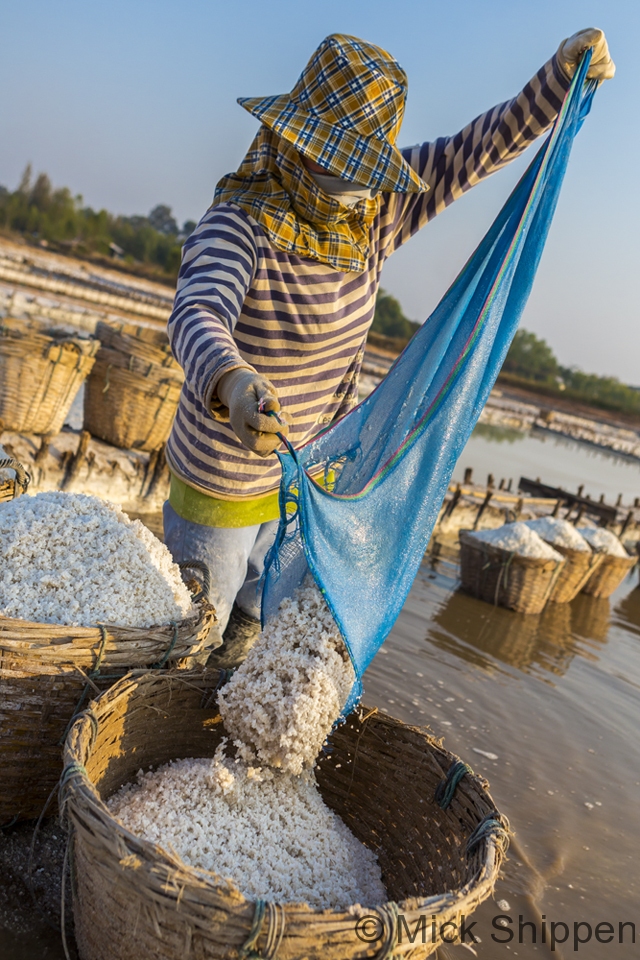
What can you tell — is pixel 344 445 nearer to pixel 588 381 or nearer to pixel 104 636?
pixel 104 636

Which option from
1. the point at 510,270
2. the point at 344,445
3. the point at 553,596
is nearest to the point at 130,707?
the point at 344,445

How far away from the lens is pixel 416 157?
2.36 metres

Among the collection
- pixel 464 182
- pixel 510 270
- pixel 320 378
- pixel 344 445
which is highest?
pixel 464 182

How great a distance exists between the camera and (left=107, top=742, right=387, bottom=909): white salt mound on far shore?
1.61 meters

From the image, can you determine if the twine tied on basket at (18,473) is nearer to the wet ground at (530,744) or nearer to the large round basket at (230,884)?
the large round basket at (230,884)

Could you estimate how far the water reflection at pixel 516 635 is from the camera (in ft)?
16.4

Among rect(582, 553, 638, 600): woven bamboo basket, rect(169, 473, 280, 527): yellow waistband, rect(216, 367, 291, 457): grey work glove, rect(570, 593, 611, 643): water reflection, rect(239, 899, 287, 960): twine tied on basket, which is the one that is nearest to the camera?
rect(239, 899, 287, 960): twine tied on basket

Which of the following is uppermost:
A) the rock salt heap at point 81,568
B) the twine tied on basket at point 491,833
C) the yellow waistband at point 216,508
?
the yellow waistband at point 216,508

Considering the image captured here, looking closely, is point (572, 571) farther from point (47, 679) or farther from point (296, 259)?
point (47, 679)

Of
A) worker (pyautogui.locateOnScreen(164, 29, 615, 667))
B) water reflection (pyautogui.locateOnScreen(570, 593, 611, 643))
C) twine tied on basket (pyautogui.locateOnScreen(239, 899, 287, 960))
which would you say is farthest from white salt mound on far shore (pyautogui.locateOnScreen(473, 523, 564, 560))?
twine tied on basket (pyautogui.locateOnScreen(239, 899, 287, 960))

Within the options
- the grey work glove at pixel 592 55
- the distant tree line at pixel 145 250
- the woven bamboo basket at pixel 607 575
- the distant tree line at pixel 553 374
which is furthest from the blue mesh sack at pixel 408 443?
the distant tree line at pixel 553 374

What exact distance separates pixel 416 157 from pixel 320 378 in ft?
2.60

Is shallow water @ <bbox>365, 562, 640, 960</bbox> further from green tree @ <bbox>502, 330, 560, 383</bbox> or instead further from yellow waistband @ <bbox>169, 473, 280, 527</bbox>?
green tree @ <bbox>502, 330, 560, 383</bbox>

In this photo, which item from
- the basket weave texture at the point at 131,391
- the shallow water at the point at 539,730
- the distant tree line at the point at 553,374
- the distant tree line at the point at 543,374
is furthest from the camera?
the distant tree line at the point at 553,374
